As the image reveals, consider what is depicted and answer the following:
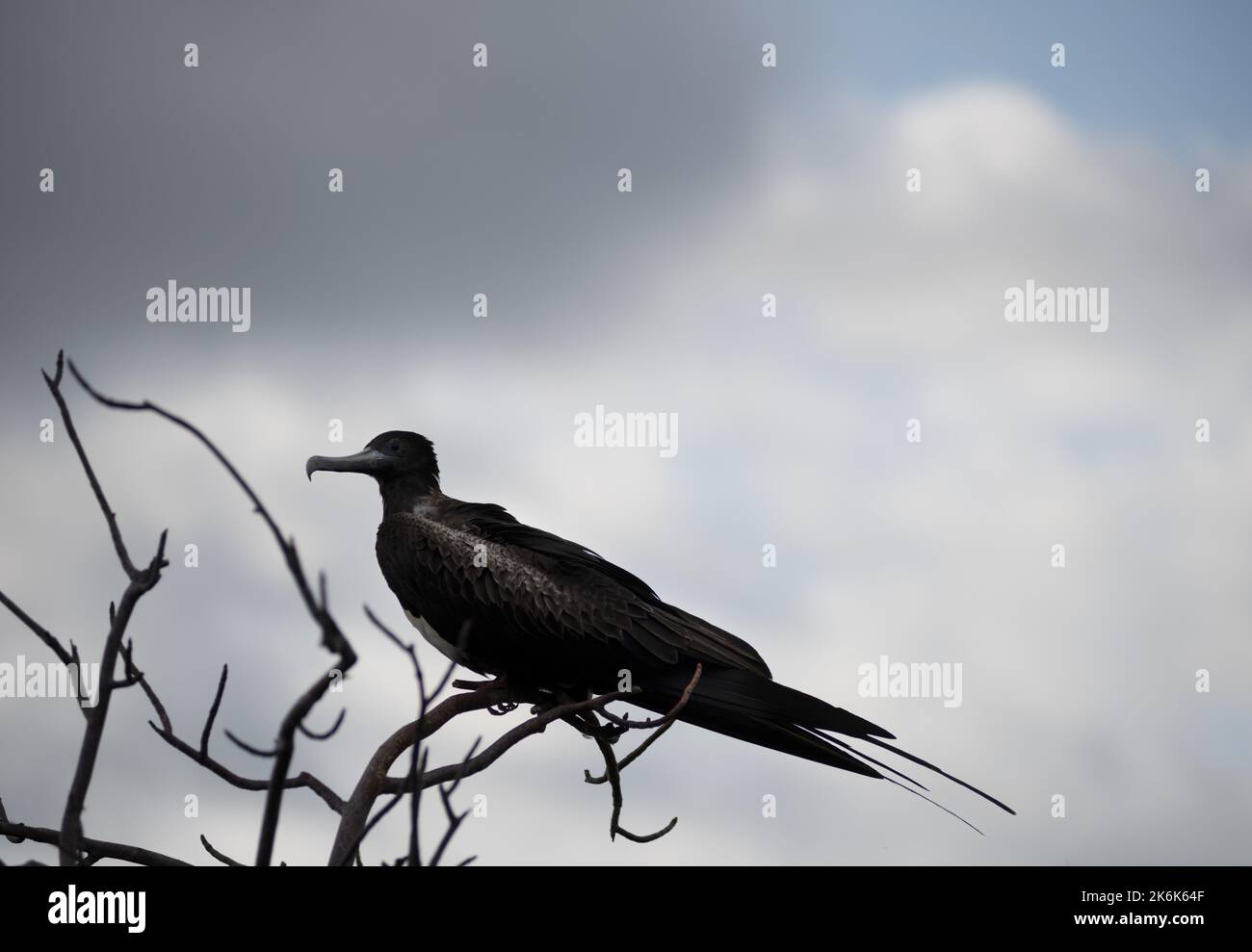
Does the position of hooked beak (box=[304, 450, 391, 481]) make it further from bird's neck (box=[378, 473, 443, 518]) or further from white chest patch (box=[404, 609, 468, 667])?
white chest patch (box=[404, 609, 468, 667])

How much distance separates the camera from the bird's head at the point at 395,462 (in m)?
8.38

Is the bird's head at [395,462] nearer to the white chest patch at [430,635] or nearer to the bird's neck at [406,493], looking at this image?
the bird's neck at [406,493]

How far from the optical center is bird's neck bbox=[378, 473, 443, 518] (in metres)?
8.30

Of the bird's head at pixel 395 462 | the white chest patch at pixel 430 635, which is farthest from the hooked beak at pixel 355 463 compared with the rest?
the white chest patch at pixel 430 635

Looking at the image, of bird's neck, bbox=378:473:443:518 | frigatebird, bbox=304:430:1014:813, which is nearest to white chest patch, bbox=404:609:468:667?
frigatebird, bbox=304:430:1014:813

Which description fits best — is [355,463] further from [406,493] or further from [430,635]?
[430,635]

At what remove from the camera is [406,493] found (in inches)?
330

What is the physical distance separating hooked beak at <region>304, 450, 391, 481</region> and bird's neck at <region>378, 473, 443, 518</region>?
126 millimetres

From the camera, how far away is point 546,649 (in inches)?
292

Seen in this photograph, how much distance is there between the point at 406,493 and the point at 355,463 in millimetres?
384

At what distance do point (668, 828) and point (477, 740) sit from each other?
294 centimetres

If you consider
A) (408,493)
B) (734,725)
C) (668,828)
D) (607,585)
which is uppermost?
(408,493)
